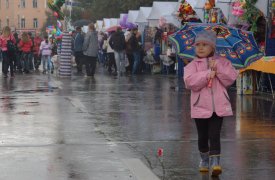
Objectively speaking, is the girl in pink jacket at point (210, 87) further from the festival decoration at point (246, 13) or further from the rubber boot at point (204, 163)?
the festival decoration at point (246, 13)

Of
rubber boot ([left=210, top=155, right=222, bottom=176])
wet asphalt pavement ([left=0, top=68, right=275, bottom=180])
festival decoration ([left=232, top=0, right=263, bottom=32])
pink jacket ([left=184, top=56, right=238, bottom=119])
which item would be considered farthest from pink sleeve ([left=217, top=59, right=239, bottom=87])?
festival decoration ([left=232, top=0, right=263, bottom=32])

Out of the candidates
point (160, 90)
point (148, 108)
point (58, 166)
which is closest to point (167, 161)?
point (58, 166)

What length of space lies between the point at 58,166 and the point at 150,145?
1.82m

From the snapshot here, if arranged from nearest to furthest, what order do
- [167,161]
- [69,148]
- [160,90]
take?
[167,161] → [69,148] → [160,90]

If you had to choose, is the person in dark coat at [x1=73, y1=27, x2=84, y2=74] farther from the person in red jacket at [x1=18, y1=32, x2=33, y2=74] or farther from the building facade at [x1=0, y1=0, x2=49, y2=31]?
the building facade at [x1=0, y1=0, x2=49, y2=31]

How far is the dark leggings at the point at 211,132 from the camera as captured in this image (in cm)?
750

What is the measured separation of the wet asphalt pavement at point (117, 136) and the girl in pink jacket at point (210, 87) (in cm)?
42

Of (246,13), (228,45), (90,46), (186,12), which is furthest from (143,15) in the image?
(228,45)

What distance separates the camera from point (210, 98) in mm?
7453

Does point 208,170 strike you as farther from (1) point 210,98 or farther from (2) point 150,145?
(2) point 150,145

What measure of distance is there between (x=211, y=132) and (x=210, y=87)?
497 mm

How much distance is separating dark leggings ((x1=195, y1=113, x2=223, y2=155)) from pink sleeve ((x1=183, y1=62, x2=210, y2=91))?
1.18 ft

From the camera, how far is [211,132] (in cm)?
753

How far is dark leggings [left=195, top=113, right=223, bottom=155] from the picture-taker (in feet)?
24.6
